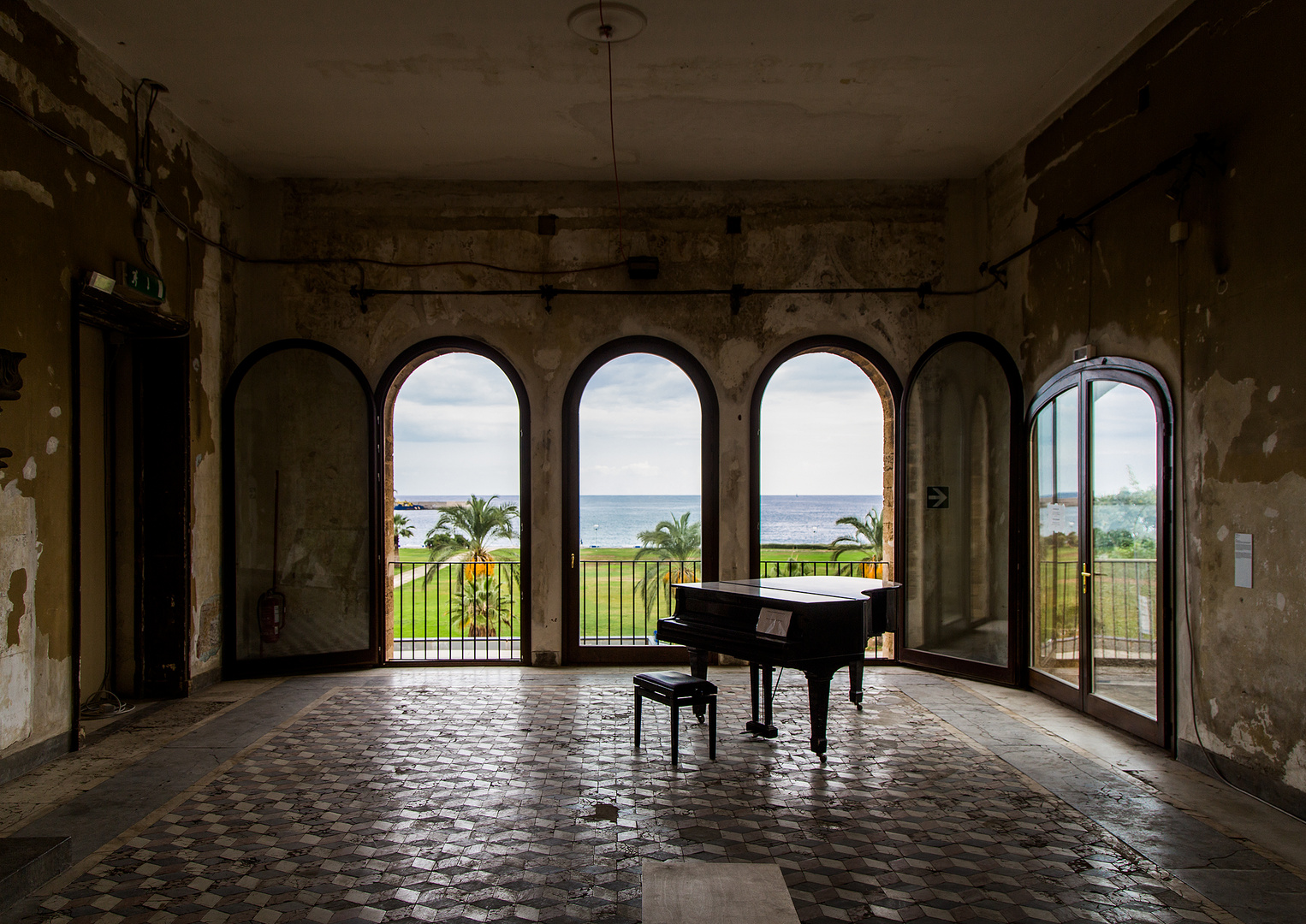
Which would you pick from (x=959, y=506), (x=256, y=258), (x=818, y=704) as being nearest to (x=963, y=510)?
(x=959, y=506)

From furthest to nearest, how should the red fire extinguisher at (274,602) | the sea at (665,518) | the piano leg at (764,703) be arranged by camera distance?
the sea at (665,518) < the red fire extinguisher at (274,602) < the piano leg at (764,703)

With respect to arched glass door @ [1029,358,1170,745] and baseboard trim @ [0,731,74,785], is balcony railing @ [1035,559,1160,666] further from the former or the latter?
baseboard trim @ [0,731,74,785]

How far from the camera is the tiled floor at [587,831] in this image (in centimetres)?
287

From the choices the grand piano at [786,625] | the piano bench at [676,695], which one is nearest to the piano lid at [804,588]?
the grand piano at [786,625]

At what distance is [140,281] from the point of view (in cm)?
521

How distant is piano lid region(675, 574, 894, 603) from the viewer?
4.41 m

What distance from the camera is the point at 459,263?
23.1 feet

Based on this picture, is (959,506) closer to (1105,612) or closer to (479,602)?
(1105,612)

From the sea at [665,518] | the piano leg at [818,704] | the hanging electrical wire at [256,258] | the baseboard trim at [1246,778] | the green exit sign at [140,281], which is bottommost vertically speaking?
the sea at [665,518]

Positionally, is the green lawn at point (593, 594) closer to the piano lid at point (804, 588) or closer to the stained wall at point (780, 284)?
the stained wall at point (780, 284)

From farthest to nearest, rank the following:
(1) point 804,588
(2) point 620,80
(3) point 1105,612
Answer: (2) point 620,80, (3) point 1105,612, (1) point 804,588

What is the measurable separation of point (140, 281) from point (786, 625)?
4612 mm

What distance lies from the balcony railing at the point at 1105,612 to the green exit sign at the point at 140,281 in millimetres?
6435

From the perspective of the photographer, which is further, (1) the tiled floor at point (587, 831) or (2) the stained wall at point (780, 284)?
(2) the stained wall at point (780, 284)
